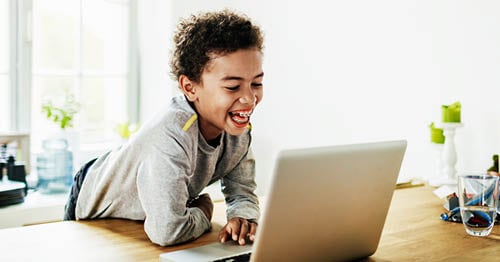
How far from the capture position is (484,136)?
229 cm

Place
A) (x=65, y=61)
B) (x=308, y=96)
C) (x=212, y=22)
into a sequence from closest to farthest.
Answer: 1. (x=212, y=22)
2. (x=308, y=96)
3. (x=65, y=61)

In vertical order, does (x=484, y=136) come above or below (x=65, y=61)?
below

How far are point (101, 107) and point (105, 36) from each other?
13.9 inches

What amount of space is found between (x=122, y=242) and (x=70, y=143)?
68.9 inches

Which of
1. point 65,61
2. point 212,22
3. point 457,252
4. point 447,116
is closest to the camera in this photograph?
point 457,252

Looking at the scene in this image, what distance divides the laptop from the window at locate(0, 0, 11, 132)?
6.56 feet

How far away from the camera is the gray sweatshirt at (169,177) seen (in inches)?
54.7

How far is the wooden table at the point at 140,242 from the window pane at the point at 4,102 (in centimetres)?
160

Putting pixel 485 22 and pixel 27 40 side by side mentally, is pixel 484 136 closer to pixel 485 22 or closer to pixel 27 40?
pixel 485 22

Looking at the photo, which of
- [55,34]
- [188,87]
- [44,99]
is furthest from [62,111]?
[188,87]

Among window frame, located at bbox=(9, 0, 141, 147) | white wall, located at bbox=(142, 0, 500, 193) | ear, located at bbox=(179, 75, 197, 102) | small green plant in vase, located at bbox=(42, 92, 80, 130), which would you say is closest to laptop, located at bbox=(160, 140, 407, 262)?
ear, located at bbox=(179, 75, 197, 102)

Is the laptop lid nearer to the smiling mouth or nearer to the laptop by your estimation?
the laptop

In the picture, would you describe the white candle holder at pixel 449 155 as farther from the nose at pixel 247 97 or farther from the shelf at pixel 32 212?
the shelf at pixel 32 212

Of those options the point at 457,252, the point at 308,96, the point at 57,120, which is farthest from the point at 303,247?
the point at 57,120
